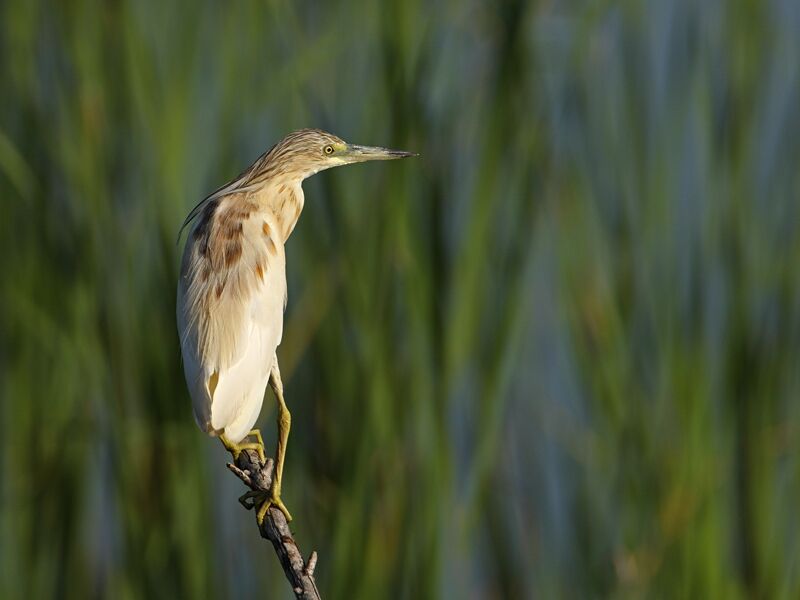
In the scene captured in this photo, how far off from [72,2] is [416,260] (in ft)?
1.86

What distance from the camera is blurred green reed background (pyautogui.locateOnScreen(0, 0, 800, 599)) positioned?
66.9 inches

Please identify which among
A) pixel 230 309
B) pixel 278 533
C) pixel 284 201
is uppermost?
pixel 284 201

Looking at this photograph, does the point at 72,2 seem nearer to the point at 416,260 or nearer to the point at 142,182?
the point at 142,182

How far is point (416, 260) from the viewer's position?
1.68 metres

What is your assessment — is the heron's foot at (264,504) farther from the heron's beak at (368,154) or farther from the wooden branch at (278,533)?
the heron's beak at (368,154)

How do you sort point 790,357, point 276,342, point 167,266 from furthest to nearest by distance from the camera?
1. point 790,357
2. point 167,266
3. point 276,342

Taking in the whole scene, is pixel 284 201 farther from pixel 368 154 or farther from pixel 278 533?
pixel 278 533

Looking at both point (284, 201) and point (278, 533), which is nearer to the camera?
point (278, 533)

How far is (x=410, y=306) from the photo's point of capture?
169cm

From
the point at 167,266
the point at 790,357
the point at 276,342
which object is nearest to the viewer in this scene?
the point at 276,342

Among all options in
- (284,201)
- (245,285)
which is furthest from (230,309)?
(284,201)

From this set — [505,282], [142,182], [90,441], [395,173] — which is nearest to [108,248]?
[142,182]

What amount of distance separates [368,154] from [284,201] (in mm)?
147

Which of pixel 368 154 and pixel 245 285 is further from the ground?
pixel 368 154
